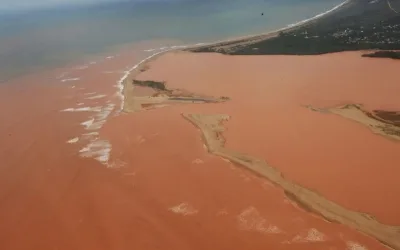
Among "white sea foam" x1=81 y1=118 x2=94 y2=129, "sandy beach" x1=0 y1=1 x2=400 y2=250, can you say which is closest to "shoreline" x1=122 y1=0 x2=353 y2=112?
"sandy beach" x1=0 y1=1 x2=400 y2=250

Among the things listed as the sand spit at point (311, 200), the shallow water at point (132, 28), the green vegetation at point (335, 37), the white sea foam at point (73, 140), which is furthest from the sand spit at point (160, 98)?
the shallow water at point (132, 28)

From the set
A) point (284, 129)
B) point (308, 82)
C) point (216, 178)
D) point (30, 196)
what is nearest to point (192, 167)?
point (216, 178)

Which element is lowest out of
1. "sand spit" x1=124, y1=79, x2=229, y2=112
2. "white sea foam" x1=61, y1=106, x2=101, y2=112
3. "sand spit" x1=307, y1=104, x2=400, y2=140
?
"sand spit" x1=307, y1=104, x2=400, y2=140

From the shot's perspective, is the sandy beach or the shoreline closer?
the sandy beach

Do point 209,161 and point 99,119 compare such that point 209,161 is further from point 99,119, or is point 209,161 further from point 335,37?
point 335,37

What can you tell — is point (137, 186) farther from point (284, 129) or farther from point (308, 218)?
point (284, 129)

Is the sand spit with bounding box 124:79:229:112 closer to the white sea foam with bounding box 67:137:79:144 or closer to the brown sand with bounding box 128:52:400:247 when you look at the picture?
the brown sand with bounding box 128:52:400:247
